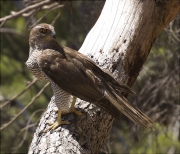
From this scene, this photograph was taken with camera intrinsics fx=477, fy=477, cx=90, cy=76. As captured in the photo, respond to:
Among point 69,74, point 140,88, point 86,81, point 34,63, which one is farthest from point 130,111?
point 140,88

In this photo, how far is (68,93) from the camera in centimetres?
385

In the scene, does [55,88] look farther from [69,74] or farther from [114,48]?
[114,48]

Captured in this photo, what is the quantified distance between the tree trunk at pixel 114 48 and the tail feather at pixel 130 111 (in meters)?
0.16

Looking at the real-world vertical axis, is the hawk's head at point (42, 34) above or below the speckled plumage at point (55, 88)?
above

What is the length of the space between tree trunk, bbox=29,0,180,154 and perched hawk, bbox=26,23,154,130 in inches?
4.9

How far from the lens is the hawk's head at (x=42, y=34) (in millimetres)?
3963

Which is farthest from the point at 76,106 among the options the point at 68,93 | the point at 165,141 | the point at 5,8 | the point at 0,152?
the point at 5,8

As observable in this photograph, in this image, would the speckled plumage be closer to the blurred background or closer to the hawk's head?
the hawk's head

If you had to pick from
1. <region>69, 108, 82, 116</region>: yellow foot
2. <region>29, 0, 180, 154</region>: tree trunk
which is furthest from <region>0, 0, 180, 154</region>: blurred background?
<region>69, 108, 82, 116</region>: yellow foot

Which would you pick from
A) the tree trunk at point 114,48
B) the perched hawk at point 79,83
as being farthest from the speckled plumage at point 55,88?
the tree trunk at point 114,48

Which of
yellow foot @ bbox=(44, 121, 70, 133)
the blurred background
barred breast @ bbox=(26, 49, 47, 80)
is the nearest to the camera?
yellow foot @ bbox=(44, 121, 70, 133)

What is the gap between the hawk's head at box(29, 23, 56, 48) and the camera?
3.96 meters

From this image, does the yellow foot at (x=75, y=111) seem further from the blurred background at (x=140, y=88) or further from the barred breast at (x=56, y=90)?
the blurred background at (x=140, y=88)

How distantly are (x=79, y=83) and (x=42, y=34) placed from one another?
544 millimetres
